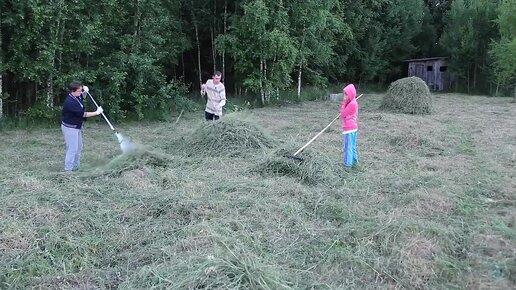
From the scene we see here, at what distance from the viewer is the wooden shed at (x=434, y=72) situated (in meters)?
24.3

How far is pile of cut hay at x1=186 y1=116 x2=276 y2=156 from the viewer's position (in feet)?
21.9

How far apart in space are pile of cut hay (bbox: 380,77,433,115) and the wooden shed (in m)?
11.6

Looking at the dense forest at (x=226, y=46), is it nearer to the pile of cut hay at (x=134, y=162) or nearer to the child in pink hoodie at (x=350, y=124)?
the pile of cut hay at (x=134, y=162)

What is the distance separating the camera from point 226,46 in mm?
14266

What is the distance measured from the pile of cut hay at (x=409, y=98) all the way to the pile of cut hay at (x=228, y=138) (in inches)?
283

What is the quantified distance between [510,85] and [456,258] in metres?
20.1

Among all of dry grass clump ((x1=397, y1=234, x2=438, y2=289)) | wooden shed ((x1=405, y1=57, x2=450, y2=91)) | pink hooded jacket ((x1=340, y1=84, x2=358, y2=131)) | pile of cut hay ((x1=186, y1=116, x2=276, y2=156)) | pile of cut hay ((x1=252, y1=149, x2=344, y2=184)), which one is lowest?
dry grass clump ((x1=397, y1=234, x2=438, y2=289))

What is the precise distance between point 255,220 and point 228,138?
2903 mm

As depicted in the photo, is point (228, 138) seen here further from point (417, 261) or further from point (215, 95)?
point (417, 261)

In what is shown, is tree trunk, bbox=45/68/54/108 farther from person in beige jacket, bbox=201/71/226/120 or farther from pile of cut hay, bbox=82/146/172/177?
pile of cut hay, bbox=82/146/172/177

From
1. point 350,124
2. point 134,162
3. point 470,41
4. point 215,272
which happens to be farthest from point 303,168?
point 470,41

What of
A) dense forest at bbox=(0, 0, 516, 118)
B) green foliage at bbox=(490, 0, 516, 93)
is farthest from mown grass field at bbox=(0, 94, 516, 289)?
green foliage at bbox=(490, 0, 516, 93)

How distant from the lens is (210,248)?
333 cm

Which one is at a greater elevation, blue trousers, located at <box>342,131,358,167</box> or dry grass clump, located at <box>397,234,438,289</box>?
blue trousers, located at <box>342,131,358,167</box>
